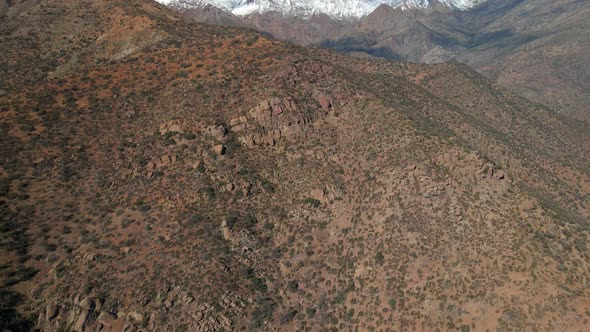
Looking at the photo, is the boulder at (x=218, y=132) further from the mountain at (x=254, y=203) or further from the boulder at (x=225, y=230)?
the boulder at (x=225, y=230)

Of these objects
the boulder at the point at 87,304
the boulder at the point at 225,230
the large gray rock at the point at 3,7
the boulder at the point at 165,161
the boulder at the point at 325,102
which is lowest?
the boulder at the point at 87,304

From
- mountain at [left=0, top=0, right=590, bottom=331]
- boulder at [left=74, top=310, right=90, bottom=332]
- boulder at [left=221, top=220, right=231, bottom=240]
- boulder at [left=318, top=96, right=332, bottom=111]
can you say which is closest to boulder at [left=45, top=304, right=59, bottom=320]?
mountain at [left=0, top=0, right=590, bottom=331]

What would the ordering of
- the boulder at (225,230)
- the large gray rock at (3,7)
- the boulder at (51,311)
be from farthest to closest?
1. the large gray rock at (3,7)
2. the boulder at (225,230)
3. the boulder at (51,311)

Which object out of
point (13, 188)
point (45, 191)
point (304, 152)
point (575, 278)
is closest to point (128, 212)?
point (45, 191)

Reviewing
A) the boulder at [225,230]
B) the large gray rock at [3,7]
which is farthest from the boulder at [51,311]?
the large gray rock at [3,7]

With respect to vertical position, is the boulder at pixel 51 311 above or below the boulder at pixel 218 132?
below

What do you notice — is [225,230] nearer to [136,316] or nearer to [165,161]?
[136,316]

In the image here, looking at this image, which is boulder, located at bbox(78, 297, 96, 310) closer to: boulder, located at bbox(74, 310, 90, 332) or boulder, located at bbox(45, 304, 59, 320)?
boulder, located at bbox(74, 310, 90, 332)

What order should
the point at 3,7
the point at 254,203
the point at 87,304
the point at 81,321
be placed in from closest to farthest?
the point at 81,321 < the point at 87,304 < the point at 254,203 < the point at 3,7

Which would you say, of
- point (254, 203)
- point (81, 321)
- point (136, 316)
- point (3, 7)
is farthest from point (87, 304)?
point (3, 7)
